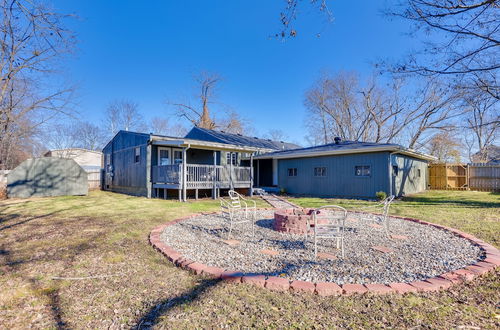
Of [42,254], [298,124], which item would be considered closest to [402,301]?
[42,254]

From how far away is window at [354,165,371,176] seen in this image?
12.6 metres

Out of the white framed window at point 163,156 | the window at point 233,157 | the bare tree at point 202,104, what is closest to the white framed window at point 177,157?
the white framed window at point 163,156

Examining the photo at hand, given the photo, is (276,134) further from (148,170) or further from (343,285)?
(343,285)

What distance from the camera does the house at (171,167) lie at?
11633 mm

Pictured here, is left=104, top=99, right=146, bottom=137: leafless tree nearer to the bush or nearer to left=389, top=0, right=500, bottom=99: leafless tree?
the bush

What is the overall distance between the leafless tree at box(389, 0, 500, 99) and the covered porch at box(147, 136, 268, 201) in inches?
338

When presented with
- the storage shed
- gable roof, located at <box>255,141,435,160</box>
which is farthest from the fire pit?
the storage shed

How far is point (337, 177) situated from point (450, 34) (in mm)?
8815

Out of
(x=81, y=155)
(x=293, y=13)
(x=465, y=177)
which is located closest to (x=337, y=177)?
(x=465, y=177)

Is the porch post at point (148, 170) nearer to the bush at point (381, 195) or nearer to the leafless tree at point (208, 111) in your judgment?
the bush at point (381, 195)

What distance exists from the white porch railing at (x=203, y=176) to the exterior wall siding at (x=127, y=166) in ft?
3.69

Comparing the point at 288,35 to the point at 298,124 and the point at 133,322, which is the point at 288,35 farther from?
the point at 298,124

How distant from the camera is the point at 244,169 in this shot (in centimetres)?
1412

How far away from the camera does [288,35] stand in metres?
4.27
